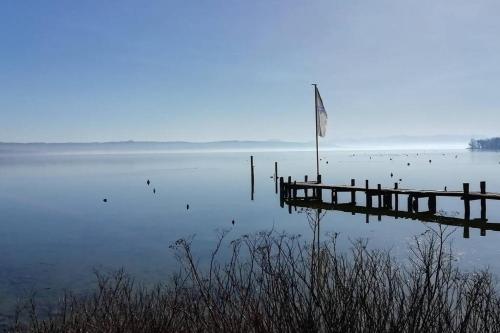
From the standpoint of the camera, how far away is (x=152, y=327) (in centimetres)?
809

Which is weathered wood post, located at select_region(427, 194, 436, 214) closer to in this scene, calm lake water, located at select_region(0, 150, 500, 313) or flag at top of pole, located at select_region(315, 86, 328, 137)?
calm lake water, located at select_region(0, 150, 500, 313)

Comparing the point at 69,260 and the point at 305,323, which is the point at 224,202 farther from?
the point at 305,323

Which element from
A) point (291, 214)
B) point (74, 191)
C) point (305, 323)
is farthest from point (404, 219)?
point (74, 191)

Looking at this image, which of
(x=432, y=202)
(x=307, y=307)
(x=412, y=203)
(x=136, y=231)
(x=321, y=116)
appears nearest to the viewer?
(x=307, y=307)

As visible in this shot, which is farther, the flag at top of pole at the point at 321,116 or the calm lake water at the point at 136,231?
the flag at top of pole at the point at 321,116

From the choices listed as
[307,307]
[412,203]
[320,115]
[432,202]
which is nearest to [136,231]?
[320,115]

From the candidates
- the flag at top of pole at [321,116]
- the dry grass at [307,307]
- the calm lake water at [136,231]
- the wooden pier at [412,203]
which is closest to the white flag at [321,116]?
the flag at top of pole at [321,116]

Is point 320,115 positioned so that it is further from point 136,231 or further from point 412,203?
point 136,231

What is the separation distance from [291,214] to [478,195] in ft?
51.8

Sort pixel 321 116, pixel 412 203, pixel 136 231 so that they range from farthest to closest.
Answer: pixel 321 116
pixel 412 203
pixel 136 231

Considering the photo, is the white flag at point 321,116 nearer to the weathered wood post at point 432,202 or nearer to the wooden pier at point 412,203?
the wooden pier at point 412,203

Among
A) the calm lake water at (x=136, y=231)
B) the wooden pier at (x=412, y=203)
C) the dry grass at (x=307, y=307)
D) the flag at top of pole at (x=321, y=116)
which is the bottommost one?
the calm lake water at (x=136, y=231)

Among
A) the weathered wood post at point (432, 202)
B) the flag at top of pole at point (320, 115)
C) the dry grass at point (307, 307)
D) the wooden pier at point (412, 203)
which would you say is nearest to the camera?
the dry grass at point (307, 307)

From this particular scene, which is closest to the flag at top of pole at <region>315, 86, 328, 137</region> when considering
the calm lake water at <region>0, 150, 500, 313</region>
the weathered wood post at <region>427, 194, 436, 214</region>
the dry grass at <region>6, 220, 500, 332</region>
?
the calm lake water at <region>0, 150, 500, 313</region>
